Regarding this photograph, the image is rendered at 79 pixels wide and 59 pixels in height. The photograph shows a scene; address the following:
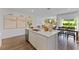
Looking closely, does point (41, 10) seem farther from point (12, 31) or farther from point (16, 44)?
point (16, 44)

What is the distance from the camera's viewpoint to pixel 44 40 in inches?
66.2

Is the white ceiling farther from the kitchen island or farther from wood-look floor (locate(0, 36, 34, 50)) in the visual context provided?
wood-look floor (locate(0, 36, 34, 50))

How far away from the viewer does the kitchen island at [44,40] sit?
165 cm

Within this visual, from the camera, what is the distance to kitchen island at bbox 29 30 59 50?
1.65 metres

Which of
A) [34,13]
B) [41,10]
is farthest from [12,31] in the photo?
[41,10]

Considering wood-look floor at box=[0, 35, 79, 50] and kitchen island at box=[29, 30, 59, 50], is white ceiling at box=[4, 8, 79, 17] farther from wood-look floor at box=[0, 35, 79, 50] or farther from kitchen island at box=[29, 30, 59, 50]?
wood-look floor at box=[0, 35, 79, 50]

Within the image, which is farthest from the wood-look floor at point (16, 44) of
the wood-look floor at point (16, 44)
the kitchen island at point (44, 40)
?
the kitchen island at point (44, 40)

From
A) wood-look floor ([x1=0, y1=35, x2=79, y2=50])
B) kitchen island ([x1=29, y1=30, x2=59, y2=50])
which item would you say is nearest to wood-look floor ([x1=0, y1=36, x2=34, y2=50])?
wood-look floor ([x1=0, y1=35, x2=79, y2=50])

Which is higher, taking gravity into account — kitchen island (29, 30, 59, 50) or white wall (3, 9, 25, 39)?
white wall (3, 9, 25, 39)

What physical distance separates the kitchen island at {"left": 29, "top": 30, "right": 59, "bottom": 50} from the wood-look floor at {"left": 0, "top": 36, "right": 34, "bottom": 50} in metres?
0.10

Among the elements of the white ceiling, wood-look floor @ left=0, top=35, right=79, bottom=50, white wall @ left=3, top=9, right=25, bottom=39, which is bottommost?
wood-look floor @ left=0, top=35, right=79, bottom=50

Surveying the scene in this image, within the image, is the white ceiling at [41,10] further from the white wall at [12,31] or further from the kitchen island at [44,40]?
the kitchen island at [44,40]
